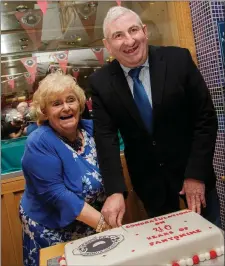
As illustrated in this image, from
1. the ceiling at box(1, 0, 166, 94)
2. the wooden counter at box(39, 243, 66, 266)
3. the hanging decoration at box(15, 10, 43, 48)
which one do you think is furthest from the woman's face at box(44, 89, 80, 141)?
the hanging decoration at box(15, 10, 43, 48)

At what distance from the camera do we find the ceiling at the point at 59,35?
248cm


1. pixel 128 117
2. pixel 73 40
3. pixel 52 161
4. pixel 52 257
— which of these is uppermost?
pixel 73 40

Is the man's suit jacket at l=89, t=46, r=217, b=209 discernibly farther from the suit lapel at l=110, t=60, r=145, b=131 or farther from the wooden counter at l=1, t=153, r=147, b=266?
the wooden counter at l=1, t=153, r=147, b=266

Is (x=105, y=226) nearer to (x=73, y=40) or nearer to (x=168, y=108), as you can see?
(x=168, y=108)

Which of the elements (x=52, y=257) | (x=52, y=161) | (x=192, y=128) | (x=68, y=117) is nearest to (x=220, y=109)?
(x=192, y=128)

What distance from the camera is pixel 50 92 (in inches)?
51.4

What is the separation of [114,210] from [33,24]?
6.45 feet

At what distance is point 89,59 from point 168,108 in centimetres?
155

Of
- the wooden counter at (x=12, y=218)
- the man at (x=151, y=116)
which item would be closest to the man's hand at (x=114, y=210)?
the man at (x=151, y=116)

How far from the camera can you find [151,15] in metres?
2.55

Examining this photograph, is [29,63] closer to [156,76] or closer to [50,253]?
[156,76]

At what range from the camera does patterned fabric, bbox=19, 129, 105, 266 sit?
1.27 meters

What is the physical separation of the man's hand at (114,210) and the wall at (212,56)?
794 mm

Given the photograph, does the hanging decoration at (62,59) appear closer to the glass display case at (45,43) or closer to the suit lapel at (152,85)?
the glass display case at (45,43)
